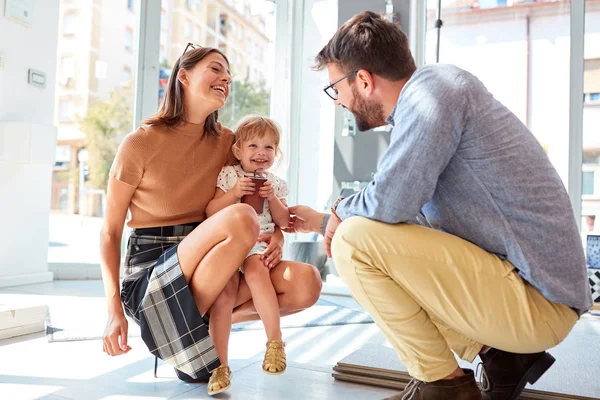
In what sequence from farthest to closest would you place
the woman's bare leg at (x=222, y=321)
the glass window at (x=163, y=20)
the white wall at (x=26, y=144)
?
1. the glass window at (x=163, y=20)
2. the white wall at (x=26, y=144)
3. the woman's bare leg at (x=222, y=321)

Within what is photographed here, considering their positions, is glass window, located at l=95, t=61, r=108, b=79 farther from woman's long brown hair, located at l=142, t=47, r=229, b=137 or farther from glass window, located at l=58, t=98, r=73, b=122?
woman's long brown hair, located at l=142, t=47, r=229, b=137

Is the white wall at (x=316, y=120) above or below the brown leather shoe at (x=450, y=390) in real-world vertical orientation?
above

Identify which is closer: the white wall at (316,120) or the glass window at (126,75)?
the glass window at (126,75)

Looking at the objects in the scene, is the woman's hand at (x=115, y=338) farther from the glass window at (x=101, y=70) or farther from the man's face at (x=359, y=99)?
the glass window at (x=101, y=70)

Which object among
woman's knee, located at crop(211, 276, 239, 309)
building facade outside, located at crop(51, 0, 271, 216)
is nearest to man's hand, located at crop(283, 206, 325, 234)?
woman's knee, located at crop(211, 276, 239, 309)

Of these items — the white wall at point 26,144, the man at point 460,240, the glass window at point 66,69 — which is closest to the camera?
the man at point 460,240

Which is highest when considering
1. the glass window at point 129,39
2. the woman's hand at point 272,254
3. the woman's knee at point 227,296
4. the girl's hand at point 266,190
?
the glass window at point 129,39

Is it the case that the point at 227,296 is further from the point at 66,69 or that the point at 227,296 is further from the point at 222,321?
the point at 66,69

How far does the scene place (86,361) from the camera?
2053mm

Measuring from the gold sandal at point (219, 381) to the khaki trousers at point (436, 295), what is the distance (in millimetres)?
488

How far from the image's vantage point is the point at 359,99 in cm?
162

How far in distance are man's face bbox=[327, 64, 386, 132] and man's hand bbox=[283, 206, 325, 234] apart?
0.33m

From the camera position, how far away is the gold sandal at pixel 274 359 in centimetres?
169

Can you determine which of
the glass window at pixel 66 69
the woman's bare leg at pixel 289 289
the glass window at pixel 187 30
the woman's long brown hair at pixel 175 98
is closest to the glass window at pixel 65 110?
the glass window at pixel 66 69
